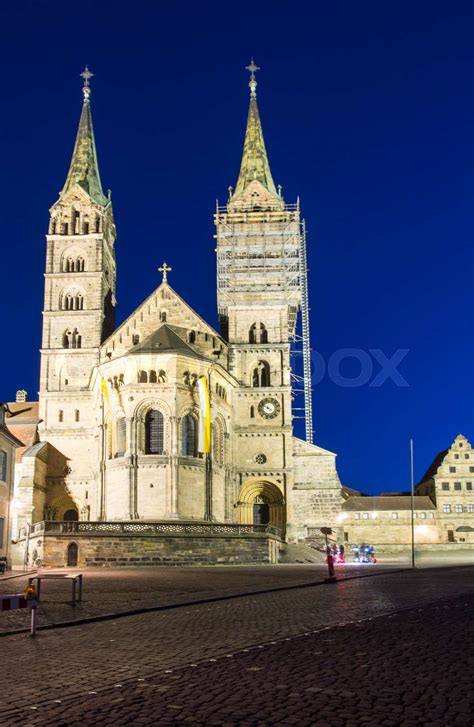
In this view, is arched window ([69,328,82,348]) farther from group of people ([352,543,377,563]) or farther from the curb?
the curb

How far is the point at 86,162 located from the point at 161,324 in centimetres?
1865

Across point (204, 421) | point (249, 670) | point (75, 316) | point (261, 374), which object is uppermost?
point (75, 316)

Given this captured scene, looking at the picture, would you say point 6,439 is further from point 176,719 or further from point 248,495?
point 176,719

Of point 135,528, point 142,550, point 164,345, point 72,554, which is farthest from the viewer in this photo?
point 164,345

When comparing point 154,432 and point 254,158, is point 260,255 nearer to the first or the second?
point 254,158

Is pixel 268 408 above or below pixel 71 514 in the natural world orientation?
above

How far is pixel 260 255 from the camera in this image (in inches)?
2699

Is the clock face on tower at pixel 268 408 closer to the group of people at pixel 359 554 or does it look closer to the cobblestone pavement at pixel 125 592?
the group of people at pixel 359 554

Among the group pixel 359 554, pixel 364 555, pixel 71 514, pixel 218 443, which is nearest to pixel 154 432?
pixel 218 443

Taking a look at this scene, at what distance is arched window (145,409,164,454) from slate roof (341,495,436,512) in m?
38.8

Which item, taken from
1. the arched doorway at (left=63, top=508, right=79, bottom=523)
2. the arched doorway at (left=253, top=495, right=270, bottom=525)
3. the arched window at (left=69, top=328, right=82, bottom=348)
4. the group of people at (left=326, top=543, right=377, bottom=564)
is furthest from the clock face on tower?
the arched doorway at (left=63, top=508, right=79, bottom=523)

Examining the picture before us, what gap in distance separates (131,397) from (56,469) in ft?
38.5

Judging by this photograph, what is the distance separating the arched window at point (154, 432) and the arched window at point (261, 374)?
1235cm

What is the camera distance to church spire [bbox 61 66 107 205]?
68688 mm
